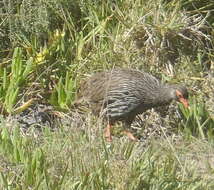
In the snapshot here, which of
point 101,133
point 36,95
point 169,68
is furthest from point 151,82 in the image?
point 101,133

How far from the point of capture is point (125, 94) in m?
7.96

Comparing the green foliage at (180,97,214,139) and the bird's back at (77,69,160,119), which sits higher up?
the bird's back at (77,69,160,119)

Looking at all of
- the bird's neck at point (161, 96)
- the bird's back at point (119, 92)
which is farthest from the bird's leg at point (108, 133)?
the bird's neck at point (161, 96)

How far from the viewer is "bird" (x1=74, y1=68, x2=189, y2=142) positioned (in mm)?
7922

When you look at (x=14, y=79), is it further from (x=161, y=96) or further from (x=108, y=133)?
(x=161, y=96)

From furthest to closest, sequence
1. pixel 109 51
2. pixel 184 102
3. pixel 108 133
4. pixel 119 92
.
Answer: pixel 109 51, pixel 184 102, pixel 119 92, pixel 108 133

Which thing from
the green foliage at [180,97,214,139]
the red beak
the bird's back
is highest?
the bird's back

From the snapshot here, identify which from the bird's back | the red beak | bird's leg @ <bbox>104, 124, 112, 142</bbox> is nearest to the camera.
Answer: bird's leg @ <bbox>104, 124, 112, 142</bbox>

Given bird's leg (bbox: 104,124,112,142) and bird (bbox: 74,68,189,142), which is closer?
bird's leg (bbox: 104,124,112,142)

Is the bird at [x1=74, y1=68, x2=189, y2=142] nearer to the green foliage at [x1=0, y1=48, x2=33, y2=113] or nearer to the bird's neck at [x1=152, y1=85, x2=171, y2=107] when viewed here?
the bird's neck at [x1=152, y1=85, x2=171, y2=107]

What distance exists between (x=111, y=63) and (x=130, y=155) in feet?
8.25

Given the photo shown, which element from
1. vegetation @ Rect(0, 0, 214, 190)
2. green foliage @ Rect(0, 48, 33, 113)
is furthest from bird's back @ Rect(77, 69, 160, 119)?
green foliage @ Rect(0, 48, 33, 113)

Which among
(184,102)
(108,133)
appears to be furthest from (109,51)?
(108,133)

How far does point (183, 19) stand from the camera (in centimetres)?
881
